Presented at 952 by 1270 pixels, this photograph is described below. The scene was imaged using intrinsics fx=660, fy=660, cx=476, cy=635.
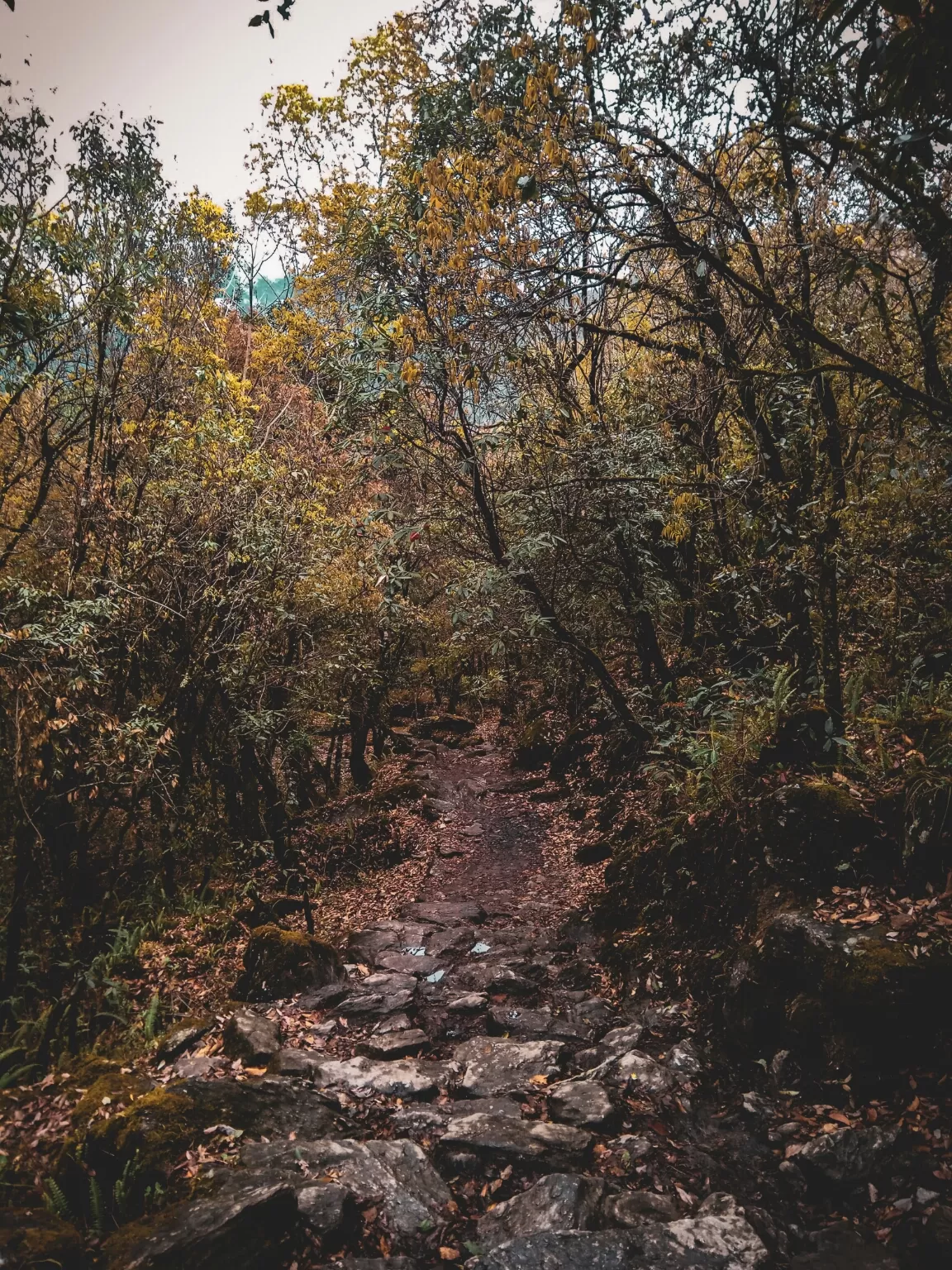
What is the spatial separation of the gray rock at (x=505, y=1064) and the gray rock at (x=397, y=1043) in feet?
1.25

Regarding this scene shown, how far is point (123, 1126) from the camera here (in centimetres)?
366

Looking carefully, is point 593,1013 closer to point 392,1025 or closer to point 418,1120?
point 392,1025

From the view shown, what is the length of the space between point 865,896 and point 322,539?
8.97 meters

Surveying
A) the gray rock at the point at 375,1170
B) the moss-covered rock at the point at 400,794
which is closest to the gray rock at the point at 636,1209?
the gray rock at the point at 375,1170

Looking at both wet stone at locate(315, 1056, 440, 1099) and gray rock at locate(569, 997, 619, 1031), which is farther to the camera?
gray rock at locate(569, 997, 619, 1031)

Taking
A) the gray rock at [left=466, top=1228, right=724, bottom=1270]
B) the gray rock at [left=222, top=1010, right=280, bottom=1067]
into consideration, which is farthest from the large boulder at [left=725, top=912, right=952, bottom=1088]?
the gray rock at [left=222, top=1010, right=280, bottom=1067]

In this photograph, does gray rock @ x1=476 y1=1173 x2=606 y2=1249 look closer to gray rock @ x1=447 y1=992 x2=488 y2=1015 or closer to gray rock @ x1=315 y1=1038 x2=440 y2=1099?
gray rock @ x1=315 y1=1038 x2=440 y2=1099

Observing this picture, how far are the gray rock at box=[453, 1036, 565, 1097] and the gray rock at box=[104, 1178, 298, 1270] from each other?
193 centimetres

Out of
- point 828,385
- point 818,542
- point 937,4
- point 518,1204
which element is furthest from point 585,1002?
point 937,4

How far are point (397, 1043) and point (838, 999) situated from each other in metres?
3.52

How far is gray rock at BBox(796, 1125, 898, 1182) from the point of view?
331 cm

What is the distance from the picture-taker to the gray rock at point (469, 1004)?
20.4 ft

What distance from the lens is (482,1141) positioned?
4.00m

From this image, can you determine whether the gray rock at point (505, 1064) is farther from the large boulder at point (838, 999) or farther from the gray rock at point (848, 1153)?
the gray rock at point (848, 1153)
